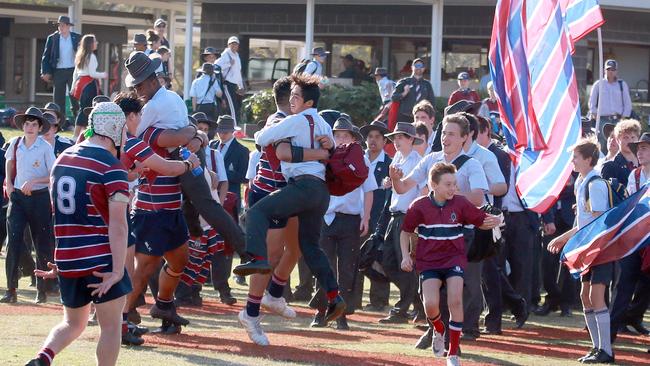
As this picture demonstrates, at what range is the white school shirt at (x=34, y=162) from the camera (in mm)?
12672

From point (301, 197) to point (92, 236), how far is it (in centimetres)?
255

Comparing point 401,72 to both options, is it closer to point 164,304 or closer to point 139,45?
point 139,45

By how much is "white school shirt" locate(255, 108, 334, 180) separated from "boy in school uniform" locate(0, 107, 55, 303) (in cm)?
394

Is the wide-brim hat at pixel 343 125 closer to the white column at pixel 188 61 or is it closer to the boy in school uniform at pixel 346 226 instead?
the boy in school uniform at pixel 346 226

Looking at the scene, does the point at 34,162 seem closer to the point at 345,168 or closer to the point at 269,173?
the point at 269,173

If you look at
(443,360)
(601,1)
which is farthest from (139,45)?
(601,1)

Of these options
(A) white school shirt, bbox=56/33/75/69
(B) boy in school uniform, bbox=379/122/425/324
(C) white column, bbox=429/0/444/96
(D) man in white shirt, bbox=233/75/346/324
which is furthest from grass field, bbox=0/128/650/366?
(C) white column, bbox=429/0/444/96

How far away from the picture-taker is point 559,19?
12.7 meters

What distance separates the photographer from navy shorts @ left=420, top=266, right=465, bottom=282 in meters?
9.22

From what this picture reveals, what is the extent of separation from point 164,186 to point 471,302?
3.06 metres

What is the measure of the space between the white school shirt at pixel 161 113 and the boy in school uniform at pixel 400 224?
2947mm

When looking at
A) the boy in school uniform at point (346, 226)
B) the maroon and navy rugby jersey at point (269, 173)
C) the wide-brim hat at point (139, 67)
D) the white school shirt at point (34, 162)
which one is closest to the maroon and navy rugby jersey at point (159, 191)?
the wide-brim hat at point (139, 67)

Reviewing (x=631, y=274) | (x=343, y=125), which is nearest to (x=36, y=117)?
(x=343, y=125)

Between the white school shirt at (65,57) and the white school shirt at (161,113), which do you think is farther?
the white school shirt at (65,57)
